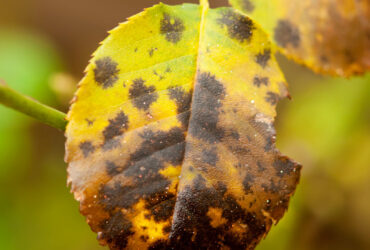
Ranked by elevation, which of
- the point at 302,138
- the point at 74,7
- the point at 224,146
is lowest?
the point at 224,146

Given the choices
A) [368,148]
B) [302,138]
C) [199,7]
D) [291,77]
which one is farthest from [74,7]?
[199,7]

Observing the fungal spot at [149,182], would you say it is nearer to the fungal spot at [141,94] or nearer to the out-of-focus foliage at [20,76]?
the fungal spot at [141,94]

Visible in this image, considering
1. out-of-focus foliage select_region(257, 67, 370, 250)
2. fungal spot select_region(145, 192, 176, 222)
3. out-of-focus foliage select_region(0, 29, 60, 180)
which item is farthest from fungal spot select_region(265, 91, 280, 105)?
out-of-focus foliage select_region(0, 29, 60, 180)

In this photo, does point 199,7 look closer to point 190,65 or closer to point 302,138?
point 190,65

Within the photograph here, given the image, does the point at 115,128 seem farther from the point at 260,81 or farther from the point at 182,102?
the point at 260,81

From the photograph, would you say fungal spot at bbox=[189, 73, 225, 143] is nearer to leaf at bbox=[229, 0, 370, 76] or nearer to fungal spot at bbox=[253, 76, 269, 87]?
fungal spot at bbox=[253, 76, 269, 87]

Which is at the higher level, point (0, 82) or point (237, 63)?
point (237, 63)

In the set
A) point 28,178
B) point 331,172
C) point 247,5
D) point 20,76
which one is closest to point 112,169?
point 247,5
